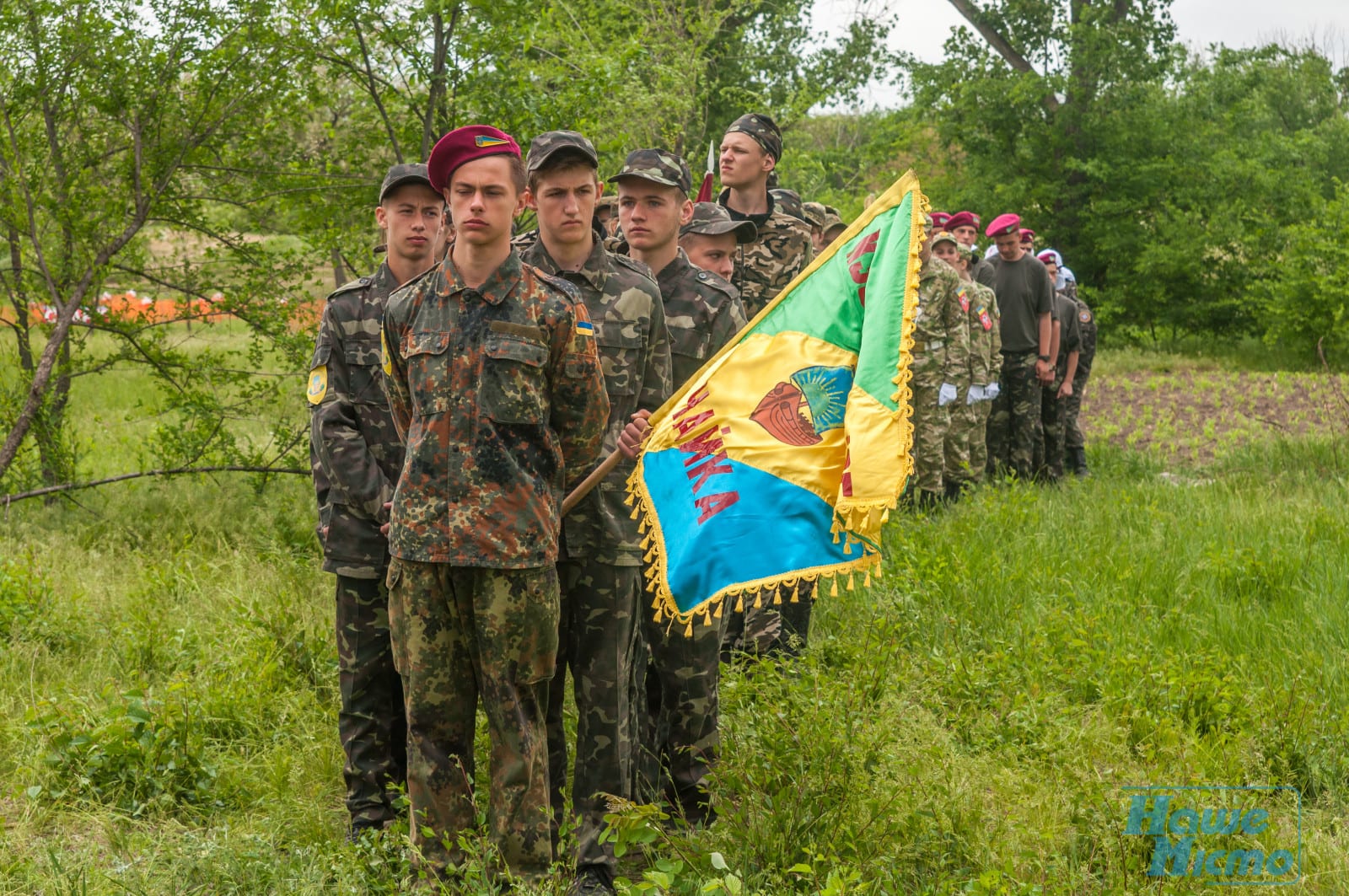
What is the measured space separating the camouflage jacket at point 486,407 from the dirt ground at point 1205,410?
8.92 m

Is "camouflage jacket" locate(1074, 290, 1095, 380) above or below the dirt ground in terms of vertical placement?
Result: above

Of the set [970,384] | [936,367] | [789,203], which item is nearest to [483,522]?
[789,203]

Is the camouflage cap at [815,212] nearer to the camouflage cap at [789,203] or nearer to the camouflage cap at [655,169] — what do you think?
the camouflage cap at [789,203]

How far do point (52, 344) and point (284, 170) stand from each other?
182 cm

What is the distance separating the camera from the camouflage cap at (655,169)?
4457mm

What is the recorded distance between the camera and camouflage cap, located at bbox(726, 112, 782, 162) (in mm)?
5844

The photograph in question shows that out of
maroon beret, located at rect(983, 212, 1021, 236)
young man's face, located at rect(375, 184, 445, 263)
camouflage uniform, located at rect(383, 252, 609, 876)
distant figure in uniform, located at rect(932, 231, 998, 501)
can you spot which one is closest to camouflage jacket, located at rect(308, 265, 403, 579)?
young man's face, located at rect(375, 184, 445, 263)

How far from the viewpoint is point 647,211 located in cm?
450

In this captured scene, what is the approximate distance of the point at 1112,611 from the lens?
6.32 meters

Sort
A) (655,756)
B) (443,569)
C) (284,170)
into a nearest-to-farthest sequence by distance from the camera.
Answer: (443,569), (655,756), (284,170)

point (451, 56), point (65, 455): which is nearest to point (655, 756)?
point (451, 56)

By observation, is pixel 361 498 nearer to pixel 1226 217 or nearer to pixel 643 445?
pixel 643 445

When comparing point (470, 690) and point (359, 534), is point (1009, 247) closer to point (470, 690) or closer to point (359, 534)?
point (359, 534)

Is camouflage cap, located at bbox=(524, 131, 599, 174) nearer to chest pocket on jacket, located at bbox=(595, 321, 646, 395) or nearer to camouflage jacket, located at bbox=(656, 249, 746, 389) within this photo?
chest pocket on jacket, located at bbox=(595, 321, 646, 395)
